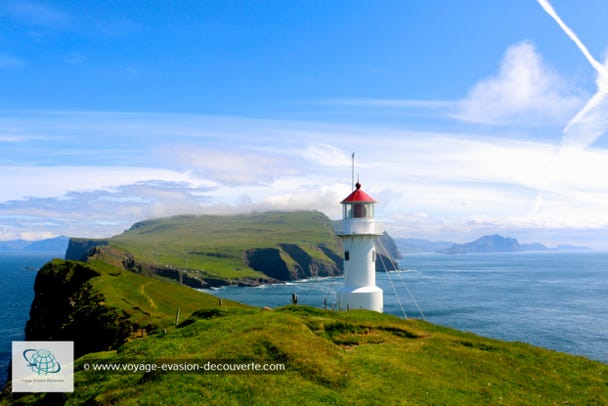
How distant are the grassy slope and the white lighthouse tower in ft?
16.2

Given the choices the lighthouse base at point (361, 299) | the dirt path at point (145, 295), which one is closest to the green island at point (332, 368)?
the lighthouse base at point (361, 299)

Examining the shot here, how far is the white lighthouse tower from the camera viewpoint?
126ft

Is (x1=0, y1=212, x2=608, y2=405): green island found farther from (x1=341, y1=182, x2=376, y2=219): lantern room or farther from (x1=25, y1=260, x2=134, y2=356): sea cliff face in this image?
(x1=25, y1=260, x2=134, y2=356): sea cliff face

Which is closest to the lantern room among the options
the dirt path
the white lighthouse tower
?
the white lighthouse tower

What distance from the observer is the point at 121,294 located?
68750mm

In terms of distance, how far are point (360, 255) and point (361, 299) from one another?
3.79 metres

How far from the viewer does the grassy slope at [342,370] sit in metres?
19.5

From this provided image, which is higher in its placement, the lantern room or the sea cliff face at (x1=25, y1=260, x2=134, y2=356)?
the lantern room

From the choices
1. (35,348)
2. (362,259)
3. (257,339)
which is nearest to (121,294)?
(35,348)

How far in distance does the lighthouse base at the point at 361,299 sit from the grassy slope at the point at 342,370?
474 centimetres

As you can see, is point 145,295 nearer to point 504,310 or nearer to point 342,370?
point 342,370

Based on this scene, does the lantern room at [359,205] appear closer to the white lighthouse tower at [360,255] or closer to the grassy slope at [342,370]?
the white lighthouse tower at [360,255]

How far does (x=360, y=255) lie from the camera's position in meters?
38.7

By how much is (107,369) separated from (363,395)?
14.3 metres
